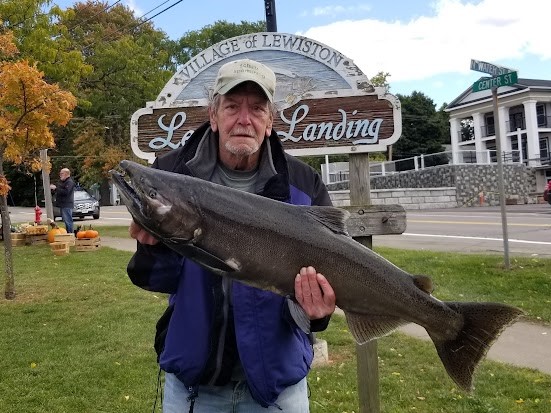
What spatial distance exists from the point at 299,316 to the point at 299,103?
2.70 m

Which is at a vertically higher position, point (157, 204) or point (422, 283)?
point (157, 204)

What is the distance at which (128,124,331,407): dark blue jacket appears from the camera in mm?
2354

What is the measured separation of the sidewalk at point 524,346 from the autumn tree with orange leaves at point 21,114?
6.95 metres

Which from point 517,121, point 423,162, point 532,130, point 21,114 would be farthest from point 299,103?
point 517,121

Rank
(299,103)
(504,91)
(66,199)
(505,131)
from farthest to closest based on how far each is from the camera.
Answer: (505,131), (504,91), (66,199), (299,103)

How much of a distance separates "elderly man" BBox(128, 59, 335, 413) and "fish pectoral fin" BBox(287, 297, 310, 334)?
0.04m

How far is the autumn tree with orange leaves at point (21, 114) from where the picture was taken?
9.20 meters

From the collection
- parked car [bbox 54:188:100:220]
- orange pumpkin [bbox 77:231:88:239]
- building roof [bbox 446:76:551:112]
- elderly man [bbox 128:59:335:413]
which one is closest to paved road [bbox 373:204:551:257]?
orange pumpkin [bbox 77:231:88:239]

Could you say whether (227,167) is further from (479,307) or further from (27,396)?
(27,396)

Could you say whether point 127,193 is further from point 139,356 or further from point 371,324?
point 139,356

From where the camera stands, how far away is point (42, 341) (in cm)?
670

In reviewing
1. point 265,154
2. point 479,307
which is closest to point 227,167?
point 265,154

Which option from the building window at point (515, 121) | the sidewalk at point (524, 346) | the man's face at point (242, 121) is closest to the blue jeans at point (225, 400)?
the man's face at point (242, 121)

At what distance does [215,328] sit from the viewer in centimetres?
240
